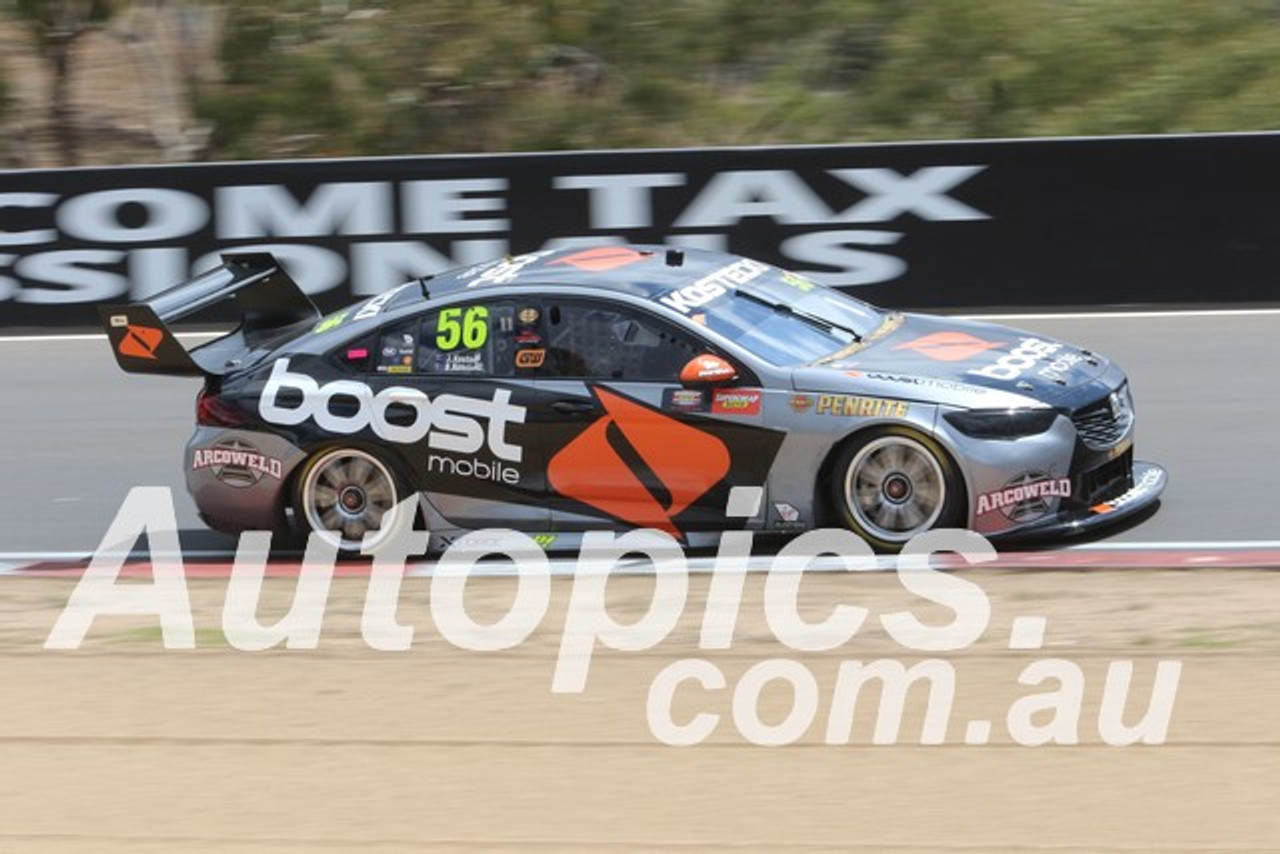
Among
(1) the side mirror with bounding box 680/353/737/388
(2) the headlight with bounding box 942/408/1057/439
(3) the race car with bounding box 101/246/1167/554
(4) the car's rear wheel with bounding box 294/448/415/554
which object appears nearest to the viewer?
(2) the headlight with bounding box 942/408/1057/439

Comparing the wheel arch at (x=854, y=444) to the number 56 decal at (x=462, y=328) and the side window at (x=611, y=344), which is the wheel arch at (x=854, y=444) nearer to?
the side window at (x=611, y=344)

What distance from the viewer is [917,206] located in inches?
608

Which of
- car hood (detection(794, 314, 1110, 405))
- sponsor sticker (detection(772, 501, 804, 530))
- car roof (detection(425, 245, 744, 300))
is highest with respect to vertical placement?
car roof (detection(425, 245, 744, 300))

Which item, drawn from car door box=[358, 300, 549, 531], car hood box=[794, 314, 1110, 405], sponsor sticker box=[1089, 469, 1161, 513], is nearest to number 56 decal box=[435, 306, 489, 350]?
car door box=[358, 300, 549, 531]

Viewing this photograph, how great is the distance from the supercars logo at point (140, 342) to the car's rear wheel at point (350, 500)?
40.7 inches

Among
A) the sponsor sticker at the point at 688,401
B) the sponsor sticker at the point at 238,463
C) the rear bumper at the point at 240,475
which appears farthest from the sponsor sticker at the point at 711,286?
the sponsor sticker at the point at 238,463

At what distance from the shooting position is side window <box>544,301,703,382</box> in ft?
31.8

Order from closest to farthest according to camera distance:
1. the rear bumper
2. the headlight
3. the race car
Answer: the headlight < the race car < the rear bumper

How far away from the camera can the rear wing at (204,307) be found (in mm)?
10391

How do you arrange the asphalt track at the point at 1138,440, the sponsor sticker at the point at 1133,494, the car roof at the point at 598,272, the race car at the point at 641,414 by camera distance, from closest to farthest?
the race car at the point at 641,414
the sponsor sticker at the point at 1133,494
the car roof at the point at 598,272
the asphalt track at the point at 1138,440

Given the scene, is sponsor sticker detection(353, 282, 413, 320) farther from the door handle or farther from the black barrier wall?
the black barrier wall

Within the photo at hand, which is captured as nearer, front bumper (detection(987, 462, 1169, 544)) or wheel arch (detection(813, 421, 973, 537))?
wheel arch (detection(813, 421, 973, 537))

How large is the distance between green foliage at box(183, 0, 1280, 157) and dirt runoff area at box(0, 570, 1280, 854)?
1488 centimetres

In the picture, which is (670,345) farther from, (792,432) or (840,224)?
(840,224)
